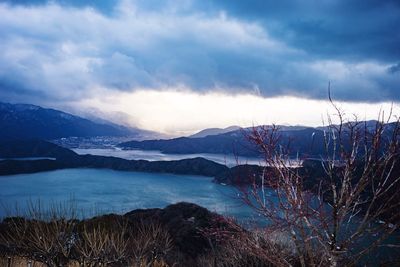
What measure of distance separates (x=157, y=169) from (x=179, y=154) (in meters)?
44.5

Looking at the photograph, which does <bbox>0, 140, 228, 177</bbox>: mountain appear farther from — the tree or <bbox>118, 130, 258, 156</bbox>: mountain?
the tree

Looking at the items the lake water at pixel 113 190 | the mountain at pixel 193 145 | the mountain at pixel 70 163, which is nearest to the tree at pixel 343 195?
the lake water at pixel 113 190

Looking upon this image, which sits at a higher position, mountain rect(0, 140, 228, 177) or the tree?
the tree

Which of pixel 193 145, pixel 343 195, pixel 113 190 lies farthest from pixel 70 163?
pixel 343 195

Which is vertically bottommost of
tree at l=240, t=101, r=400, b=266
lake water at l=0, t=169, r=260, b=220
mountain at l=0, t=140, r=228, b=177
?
lake water at l=0, t=169, r=260, b=220

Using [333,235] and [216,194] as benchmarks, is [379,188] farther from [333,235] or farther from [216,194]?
[216,194]

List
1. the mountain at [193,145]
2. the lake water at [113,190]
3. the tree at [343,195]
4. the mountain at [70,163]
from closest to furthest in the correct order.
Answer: the tree at [343,195], the lake water at [113,190], the mountain at [70,163], the mountain at [193,145]

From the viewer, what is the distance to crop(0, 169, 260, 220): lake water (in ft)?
198

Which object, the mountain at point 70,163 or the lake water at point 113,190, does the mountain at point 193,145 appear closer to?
the mountain at point 70,163

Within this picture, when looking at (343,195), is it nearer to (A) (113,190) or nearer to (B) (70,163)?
(A) (113,190)

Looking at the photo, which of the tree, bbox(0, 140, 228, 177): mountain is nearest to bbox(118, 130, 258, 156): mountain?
bbox(0, 140, 228, 177): mountain

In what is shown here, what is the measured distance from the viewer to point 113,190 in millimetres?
76625

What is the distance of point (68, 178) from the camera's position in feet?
298

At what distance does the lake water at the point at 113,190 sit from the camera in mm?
60400
